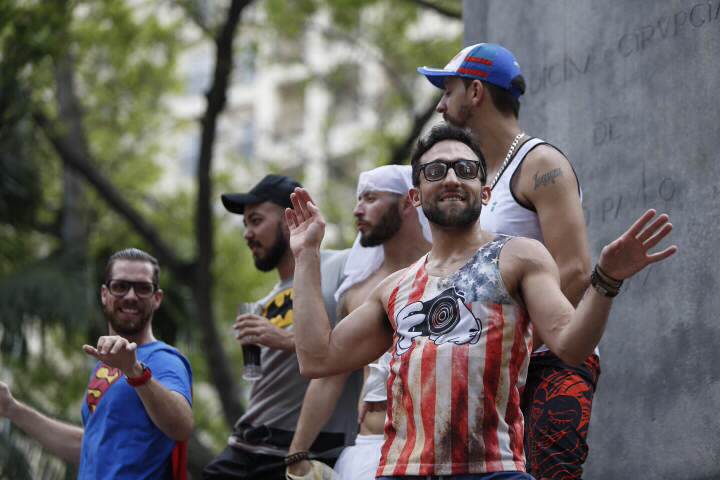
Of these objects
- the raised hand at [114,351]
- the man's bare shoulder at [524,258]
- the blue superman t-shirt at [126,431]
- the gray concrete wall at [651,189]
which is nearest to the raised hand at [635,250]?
the man's bare shoulder at [524,258]

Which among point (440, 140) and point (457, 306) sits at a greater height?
point (440, 140)

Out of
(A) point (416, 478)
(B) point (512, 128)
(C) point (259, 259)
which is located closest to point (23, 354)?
(C) point (259, 259)

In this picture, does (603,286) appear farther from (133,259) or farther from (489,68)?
(133,259)

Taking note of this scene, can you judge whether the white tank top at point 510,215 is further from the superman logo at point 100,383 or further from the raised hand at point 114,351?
the superman logo at point 100,383

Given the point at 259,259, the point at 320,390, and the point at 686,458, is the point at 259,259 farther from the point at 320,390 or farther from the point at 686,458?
the point at 686,458

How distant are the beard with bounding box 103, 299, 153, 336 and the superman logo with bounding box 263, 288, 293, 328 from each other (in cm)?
73

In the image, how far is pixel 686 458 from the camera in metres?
5.33

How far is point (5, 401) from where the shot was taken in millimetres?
6008

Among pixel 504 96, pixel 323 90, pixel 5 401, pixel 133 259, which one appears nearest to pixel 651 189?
pixel 504 96

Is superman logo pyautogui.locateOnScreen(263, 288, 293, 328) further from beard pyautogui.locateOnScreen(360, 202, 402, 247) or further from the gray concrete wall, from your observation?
the gray concrete wall

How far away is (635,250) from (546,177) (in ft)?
4.03

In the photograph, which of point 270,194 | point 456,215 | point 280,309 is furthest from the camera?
point 270,194

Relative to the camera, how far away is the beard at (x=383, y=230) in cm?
576

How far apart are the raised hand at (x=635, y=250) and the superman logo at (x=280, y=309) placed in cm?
293
